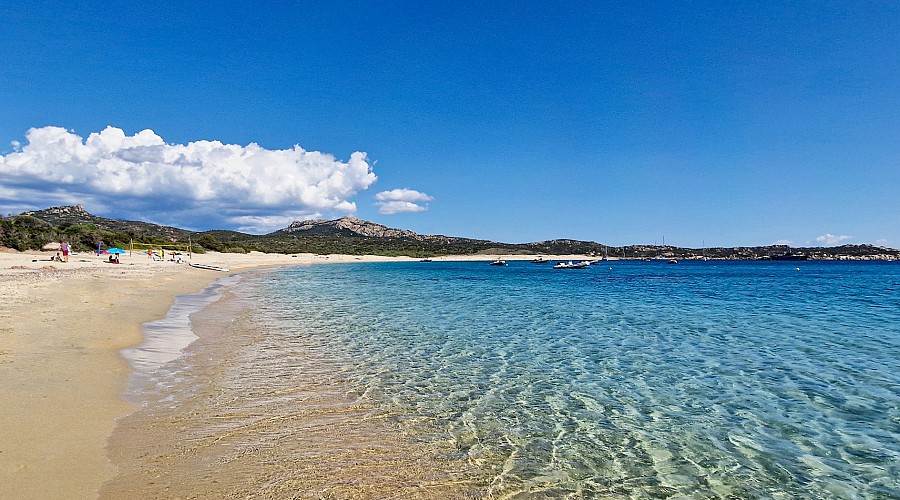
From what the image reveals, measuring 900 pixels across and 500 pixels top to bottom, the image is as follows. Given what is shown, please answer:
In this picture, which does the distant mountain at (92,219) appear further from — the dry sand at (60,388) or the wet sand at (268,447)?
the wet sand at (268,447)

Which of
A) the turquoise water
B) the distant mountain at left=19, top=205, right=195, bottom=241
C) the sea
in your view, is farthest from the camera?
the distant mountain at left=19, top=205, right=195, bottom=241

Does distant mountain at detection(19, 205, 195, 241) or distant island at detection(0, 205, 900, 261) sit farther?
distant mountain at detection(19, 205, 195, 241)

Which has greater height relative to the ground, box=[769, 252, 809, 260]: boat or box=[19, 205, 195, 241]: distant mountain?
box=[19, 205, 195, 241]: distant mountain

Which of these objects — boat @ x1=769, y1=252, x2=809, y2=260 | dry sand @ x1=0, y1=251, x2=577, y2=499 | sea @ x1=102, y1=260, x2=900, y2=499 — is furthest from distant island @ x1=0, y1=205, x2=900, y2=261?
sea @ x1=102, y1=260, x2=900, y2=499

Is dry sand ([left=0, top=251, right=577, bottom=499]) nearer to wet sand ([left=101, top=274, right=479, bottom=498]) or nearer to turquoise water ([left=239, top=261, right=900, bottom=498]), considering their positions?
wet sand ([left=101, top=274, right=479, bottom=498])

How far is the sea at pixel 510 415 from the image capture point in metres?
5.21

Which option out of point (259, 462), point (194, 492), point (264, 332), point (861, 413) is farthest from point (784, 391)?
point (264, 332)

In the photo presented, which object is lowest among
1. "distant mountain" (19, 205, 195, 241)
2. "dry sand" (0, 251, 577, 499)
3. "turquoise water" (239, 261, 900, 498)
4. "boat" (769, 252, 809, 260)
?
"turquoise water" (239, 261, 900, 498)

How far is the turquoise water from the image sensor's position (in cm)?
554

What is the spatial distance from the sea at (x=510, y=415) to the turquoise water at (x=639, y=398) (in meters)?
0.04

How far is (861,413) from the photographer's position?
25.0ft

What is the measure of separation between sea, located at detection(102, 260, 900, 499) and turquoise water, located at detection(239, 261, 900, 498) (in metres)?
0.04

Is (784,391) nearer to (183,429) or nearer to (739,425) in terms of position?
(739,425)

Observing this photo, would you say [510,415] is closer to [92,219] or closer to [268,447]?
[268,447]
